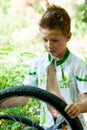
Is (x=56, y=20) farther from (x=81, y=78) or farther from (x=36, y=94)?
(x=36, y=94)

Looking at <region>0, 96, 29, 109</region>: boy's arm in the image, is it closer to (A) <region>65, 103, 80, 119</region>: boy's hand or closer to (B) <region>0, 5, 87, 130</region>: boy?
(B) <region>0, 5, 87, 130</region>: boy

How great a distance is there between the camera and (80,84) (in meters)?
1.34

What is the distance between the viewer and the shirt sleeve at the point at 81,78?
1328 mm

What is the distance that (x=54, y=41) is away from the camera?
4.24ft

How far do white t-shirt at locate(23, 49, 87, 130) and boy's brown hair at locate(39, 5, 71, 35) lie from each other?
0.12 m

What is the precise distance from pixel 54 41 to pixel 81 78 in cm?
17

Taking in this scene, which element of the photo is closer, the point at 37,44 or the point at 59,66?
the point at 59,66

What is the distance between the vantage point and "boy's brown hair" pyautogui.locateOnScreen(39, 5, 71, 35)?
1287 millimetres

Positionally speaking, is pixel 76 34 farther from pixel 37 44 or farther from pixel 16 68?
pixel 16 68

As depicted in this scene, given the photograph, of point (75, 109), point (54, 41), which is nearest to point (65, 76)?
point (54, 41)

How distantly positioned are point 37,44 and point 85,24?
0.37 metres

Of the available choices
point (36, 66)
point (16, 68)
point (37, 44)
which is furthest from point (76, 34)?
point (36, 66)

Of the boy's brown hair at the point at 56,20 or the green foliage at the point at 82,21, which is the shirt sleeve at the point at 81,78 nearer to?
the boy's brown hair at the point at 56,20

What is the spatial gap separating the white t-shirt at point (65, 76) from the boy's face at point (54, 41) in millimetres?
73
